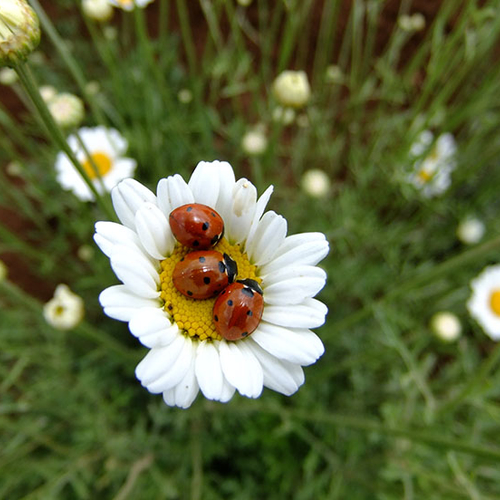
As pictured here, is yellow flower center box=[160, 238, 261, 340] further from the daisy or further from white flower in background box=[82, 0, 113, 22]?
white flower in background box=[82, 0, 113, 22]

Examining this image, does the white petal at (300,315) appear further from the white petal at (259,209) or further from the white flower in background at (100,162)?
the white flower in background at (100,162)

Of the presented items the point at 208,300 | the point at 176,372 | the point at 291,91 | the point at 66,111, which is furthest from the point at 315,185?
the point at 176,372

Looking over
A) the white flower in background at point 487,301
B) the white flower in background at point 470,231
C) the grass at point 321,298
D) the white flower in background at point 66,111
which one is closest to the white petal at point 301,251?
the grass at point 321,298

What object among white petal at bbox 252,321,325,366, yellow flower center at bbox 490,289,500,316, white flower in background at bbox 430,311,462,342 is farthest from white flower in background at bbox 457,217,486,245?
white petal at bbox 252,321,325,366

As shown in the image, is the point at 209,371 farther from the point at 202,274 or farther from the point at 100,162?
the point at 100,162

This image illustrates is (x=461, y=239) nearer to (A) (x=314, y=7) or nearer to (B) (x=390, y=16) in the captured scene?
(B) (x=390, y=16)

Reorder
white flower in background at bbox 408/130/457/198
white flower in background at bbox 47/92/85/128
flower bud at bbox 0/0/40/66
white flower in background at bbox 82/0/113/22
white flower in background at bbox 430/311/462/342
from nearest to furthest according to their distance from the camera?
flower bud at bbox 0/0/40/66, white flower in background at bbox 47/92/85/128, white flower in background at bbox 82/0/113/22, white flower in background at bbox 430/311/462/342, white flower in background at bbox 408/130/457/198
